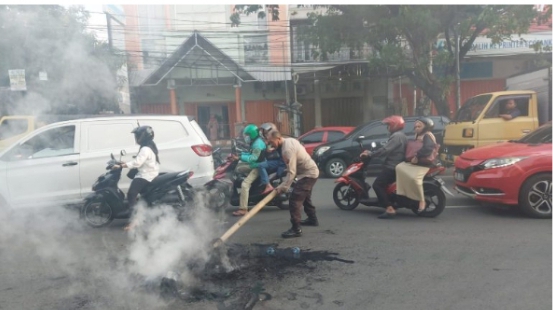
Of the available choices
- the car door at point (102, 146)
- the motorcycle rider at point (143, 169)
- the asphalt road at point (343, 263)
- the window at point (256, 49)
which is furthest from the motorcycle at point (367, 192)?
the window at point (256, 49)

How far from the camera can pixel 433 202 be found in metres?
6.12

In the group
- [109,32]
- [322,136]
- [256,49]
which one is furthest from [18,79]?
[256,49]

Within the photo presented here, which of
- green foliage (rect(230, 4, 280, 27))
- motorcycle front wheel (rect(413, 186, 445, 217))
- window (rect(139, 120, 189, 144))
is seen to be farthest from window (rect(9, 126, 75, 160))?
green foliage (rect(230, 4, 280, 27))

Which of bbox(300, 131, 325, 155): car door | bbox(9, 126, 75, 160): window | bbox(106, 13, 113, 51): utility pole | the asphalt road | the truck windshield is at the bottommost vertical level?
the asphalt road

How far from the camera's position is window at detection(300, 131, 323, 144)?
11.2 meters

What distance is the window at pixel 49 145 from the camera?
6133mm

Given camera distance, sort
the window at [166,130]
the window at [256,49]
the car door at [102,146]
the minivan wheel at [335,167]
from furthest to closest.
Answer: the window at [256,49], the minivan wheel at [335,167], the window at [166,130], the car door at [102,146]

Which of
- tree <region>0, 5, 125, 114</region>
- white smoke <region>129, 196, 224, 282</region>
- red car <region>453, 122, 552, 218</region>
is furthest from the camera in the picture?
red car <region>453, 122, 552, 218</region>

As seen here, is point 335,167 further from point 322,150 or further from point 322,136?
point 322,136

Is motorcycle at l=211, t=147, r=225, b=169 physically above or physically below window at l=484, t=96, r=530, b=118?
below

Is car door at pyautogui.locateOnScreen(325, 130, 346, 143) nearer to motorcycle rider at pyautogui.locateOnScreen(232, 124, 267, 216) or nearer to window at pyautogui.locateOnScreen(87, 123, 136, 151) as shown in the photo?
motorcycle rider at pyautogui.locateOnScreen(232, 124, 267, 216)

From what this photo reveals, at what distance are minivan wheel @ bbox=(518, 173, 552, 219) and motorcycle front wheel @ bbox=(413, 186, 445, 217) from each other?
1.01 meters

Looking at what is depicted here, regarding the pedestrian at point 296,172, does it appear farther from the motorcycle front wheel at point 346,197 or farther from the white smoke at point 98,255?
the motorcycle front wheel at point 346,197

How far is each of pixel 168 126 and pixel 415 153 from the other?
3.69 meters
